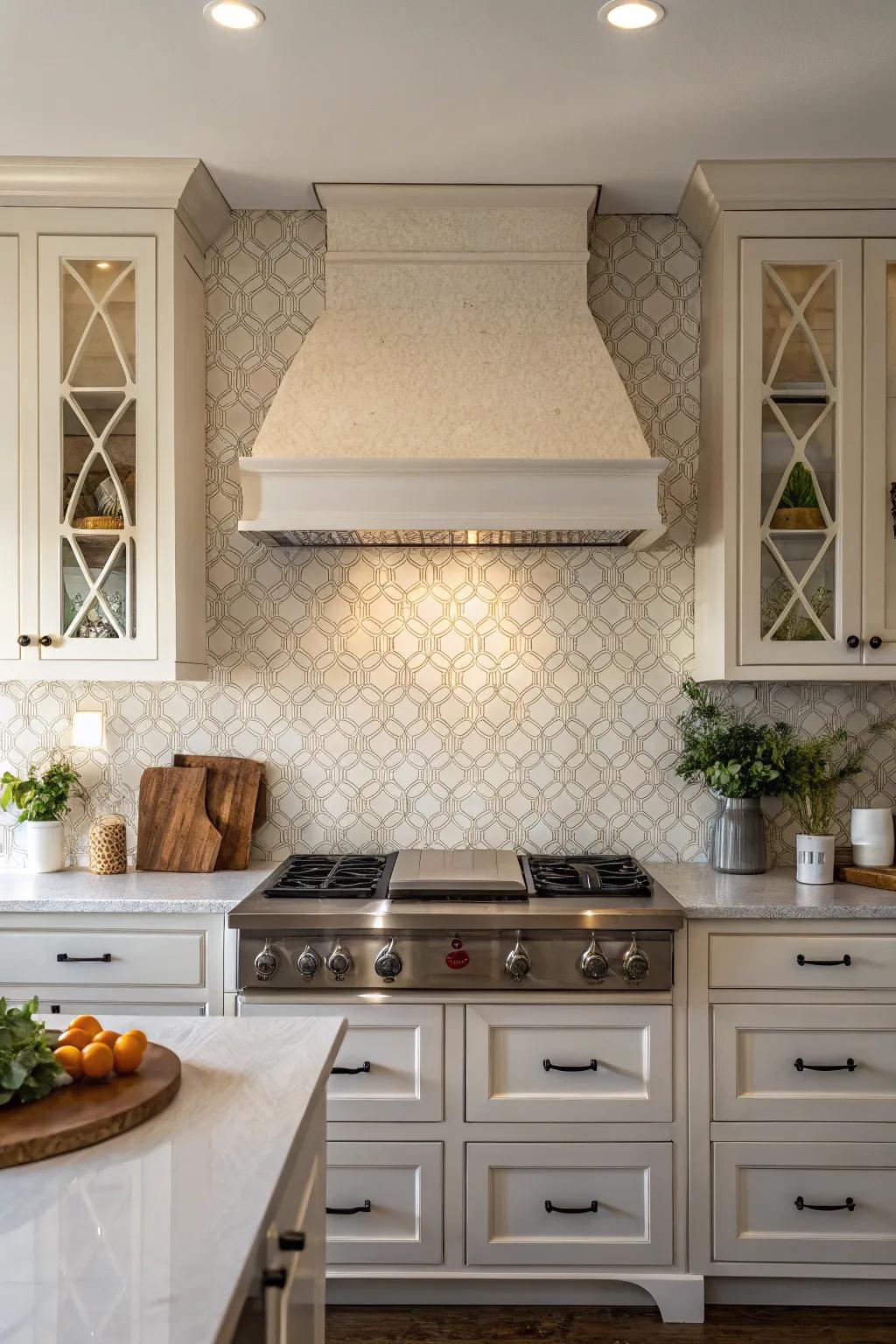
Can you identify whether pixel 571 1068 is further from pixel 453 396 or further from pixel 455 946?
pixel 453 396

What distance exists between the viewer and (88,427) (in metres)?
2.97

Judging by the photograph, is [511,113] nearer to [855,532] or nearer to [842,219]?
[842,219]

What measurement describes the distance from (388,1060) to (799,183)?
2519 mm

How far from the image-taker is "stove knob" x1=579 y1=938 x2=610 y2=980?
2.60 m

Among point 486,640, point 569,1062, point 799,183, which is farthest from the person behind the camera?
point 486,640

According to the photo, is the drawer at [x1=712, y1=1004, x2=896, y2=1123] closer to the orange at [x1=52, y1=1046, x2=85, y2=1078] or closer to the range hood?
the range hood

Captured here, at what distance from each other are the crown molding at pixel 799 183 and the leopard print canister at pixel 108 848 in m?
2.42

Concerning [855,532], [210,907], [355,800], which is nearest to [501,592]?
[355,800]

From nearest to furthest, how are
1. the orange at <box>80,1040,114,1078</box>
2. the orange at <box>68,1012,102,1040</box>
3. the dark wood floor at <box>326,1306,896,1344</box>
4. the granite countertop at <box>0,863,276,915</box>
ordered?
the orange at <box>80,1040,114,1078</box>
the orange at <box>68,1012,102,1040</box>
the dark wood floor at <box>326,1306,896,1344</box>
the granite countertop at <box>0,863,276,915</box>

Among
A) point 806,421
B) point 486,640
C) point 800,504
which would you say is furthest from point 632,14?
point 486,640

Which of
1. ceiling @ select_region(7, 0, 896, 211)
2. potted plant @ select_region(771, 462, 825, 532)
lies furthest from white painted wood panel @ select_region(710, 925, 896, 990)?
ceiling @ select_region(7, 0, 896, 211)

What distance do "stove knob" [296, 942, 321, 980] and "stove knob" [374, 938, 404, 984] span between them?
0.14 metres

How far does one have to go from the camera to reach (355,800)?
130 inches

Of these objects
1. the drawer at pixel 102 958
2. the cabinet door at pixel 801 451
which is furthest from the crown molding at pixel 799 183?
the drawer at pixel 102 958
